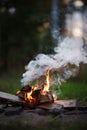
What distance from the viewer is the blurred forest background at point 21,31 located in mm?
21500

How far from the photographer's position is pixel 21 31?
2191cm

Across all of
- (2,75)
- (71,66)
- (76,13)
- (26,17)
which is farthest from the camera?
(76,13)

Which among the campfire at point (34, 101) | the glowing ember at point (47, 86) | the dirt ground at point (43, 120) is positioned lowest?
the dirt ground at point (43, 120)

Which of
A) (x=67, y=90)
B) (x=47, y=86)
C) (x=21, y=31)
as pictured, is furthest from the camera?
(x=21, y=31)

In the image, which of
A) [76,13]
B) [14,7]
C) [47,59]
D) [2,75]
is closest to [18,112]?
[47,59]

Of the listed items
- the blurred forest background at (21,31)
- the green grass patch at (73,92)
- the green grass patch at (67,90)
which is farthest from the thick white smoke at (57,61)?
the blurred forest background at (21,31)

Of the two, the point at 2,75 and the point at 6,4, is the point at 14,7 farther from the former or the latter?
the point at 2,75

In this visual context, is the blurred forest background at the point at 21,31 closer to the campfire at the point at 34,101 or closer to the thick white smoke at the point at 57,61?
the thick white smoke at the point at 57,61

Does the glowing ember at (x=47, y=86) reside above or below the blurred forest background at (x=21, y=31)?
below

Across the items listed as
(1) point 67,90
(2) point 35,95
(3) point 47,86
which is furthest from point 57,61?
(1) point 67,90

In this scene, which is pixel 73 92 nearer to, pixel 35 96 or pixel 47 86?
pixel 47 86

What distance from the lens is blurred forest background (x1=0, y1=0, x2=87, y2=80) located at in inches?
846

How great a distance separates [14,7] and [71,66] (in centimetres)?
930

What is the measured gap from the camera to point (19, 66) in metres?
21.1
